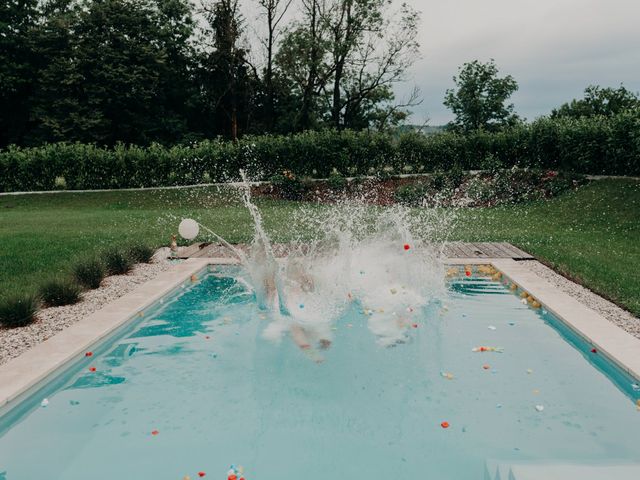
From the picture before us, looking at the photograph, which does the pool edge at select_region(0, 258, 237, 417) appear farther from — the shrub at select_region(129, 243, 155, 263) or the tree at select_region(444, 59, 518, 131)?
the tree at select_region(444, 59, 518, 131)

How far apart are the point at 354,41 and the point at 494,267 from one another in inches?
882

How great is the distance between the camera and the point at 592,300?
7.29 meters

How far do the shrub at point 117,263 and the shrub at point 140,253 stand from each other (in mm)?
395

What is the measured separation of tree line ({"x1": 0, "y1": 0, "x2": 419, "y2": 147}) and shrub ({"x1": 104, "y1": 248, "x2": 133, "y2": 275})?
21764 millimetres

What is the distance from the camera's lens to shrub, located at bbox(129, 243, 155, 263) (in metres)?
9.70

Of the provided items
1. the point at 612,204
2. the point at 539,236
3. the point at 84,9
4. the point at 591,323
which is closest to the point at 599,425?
the point at 591,323

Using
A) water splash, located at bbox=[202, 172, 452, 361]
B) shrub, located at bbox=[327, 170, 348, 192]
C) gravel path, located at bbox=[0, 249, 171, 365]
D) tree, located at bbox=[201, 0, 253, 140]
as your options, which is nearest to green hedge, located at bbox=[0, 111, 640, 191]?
shrub, located at bbox=[327, 170, 348, 192]

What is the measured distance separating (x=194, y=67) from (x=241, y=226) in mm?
21286

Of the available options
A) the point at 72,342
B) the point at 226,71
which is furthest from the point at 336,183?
the point at 72,342

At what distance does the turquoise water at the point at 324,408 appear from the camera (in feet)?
13.6

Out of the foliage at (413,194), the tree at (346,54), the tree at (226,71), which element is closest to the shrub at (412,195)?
the foliage at (413,194)

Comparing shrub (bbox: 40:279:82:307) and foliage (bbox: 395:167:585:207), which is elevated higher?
foliage (bbox: 395:167:585:207)

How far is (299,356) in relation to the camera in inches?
237

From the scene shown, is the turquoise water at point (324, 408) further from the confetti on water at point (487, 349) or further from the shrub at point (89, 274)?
the shrub at point (89, 274)
